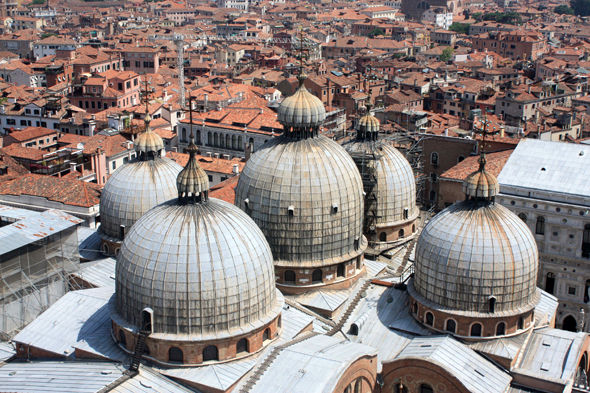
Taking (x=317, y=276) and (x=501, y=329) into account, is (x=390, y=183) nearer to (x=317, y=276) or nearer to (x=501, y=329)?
(x=317, y=276)

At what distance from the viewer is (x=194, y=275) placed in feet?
89.7

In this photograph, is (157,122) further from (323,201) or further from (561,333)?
(561,333)

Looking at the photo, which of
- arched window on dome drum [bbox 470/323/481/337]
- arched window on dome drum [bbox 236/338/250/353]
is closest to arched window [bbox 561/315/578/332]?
arched window on dome drum [bbox 470/323/481/337]

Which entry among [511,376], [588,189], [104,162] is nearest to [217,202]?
[511,376]

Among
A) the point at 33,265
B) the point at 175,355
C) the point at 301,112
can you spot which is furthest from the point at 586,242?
the point at 33,265

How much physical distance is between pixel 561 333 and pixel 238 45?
420 ft

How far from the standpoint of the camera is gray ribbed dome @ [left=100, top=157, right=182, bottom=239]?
39156mm

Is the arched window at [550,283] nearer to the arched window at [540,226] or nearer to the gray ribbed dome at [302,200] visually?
the arched window at [540,226]

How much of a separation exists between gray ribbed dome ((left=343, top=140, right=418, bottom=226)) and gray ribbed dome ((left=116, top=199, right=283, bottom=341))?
13.2 metres

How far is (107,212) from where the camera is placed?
3972 centimetres

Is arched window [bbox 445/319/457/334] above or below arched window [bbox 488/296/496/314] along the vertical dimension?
below

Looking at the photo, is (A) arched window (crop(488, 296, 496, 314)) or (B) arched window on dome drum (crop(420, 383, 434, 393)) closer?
(B) arched window on dome drum (crop(420, 383, 434, 393))

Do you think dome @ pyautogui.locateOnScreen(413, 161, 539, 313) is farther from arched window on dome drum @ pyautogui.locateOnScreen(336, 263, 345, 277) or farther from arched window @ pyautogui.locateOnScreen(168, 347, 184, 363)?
arched window @ pyautogui.locateOnScreen(168, 347, 184, 363)

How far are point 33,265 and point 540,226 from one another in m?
29.2
